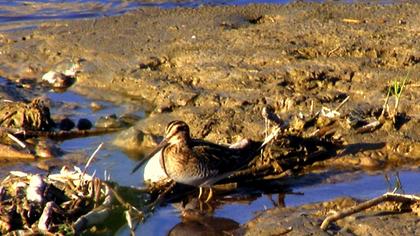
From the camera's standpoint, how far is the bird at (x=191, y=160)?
24.4 ft

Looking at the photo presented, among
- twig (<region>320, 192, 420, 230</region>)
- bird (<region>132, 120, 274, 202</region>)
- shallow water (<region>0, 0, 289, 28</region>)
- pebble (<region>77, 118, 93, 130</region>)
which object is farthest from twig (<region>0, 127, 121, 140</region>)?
shallow water (<region>0, 0, 289, 28</region>)

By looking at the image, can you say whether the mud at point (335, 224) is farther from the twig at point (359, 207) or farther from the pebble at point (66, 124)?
the pebble at point (66, 124)

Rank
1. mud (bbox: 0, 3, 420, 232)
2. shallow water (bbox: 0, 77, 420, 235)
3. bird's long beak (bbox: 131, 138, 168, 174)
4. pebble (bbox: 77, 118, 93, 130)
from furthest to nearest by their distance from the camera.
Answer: pebble (bbox: 77, 118, 93, 130), mud (bbox: 0, 3, 420, 232), bird's long beak (bbox: 131, 138, 168, 174), shallow water (bbox: 0, 77, 420, 235)

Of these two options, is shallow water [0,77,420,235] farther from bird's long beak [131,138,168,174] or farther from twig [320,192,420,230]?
twig [320,192,420,230]

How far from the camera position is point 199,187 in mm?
7523

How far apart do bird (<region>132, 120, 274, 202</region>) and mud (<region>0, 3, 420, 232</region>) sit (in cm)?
71

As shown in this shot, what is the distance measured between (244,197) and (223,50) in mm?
2872

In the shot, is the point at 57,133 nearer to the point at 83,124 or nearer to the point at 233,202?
the point at 83,124

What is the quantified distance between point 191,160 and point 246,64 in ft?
7.87

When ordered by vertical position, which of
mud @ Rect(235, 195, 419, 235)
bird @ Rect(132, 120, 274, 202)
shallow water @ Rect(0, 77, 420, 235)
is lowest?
shallow water @ Rect(0, 77, 420, 235)

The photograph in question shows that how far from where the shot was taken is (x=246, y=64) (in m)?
9.73

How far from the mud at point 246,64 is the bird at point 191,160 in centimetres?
71

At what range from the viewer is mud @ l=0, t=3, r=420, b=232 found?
8.55 m

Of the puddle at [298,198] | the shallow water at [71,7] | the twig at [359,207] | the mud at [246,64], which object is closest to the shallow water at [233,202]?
the puddle at [298,198]
